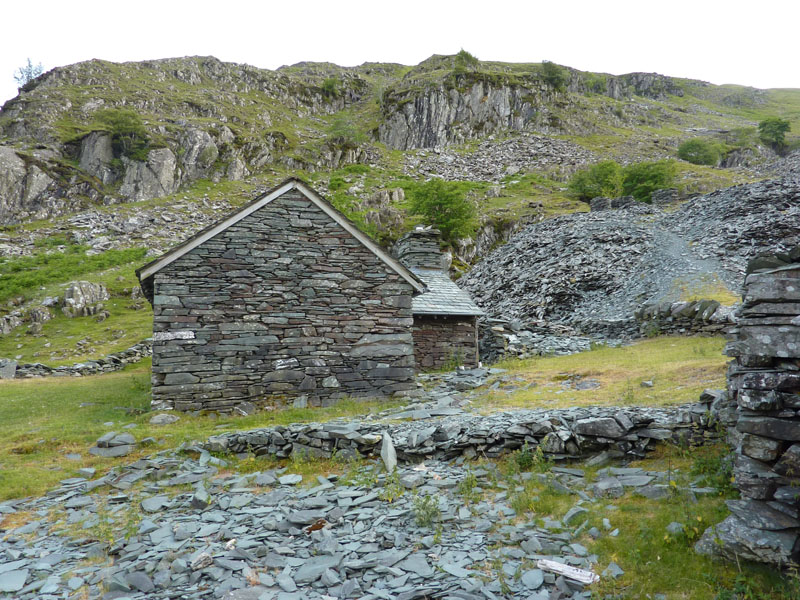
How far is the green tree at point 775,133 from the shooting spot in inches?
3401

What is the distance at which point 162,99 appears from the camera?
84438mm

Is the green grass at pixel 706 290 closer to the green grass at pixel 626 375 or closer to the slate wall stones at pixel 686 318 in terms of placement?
the slate wall stones at pixel 686 318

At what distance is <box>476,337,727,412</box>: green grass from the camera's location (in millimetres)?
10234

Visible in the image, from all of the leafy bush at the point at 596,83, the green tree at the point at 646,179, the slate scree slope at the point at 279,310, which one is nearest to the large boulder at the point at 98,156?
the slate scree slope at the point at 279,310

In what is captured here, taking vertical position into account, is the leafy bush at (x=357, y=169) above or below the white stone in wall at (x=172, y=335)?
above

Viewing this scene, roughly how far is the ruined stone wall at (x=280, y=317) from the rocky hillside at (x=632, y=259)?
13631 millimetres

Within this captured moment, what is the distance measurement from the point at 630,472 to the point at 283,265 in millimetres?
10427

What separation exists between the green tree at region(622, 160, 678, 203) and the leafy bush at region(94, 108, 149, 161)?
69.2m

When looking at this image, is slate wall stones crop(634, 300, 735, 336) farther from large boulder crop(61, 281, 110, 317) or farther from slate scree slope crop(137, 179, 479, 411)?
large boulder crop(61, 281, 110, 317)

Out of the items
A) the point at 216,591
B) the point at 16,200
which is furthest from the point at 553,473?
the point at 16,200

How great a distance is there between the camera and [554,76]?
112062 mm

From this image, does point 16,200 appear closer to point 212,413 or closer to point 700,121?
point 212,413

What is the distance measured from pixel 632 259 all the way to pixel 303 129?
85.1 meters

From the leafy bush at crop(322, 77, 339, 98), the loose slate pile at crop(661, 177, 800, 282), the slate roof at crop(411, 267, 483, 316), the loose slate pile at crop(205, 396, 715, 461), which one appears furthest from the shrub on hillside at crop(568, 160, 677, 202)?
the leafy bush at crop(322, 77, 339, 98)
